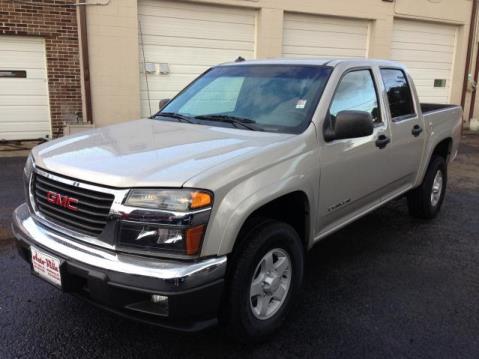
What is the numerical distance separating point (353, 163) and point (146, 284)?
6.39ft

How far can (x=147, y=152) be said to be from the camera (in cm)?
292

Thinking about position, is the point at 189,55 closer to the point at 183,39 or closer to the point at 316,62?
the point at 183,39

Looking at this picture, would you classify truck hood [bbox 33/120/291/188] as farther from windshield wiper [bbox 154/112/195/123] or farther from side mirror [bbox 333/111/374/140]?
side mirror [bbox 333/111/374/140]

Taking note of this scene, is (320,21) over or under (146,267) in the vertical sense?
over

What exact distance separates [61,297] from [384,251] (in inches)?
115

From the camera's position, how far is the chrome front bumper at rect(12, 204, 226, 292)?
2.42 m

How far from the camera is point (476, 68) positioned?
50.3ft

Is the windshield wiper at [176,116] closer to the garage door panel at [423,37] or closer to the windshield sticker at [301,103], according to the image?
Answer: the windshield sticker at [301,103]

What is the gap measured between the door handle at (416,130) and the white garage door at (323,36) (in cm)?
749

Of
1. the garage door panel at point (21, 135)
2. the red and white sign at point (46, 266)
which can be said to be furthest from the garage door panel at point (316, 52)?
the red and white sign at point (46, 266)

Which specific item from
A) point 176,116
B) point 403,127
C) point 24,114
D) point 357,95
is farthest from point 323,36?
point 176,116

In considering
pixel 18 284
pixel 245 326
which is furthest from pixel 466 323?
pixel 18 284

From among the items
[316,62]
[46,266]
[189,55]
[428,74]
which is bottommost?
[46,266]

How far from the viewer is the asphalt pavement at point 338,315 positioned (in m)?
2.99
